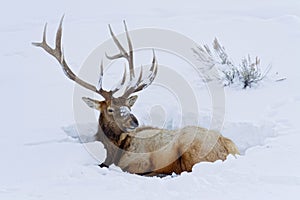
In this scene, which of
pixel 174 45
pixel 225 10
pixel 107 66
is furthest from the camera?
pixel 225 10

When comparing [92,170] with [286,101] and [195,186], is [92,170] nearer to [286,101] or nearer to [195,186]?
[195,186]

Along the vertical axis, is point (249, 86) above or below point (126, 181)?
above

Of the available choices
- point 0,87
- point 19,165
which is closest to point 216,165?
point 19,165

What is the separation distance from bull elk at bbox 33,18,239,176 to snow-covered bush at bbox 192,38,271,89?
60.4 inches

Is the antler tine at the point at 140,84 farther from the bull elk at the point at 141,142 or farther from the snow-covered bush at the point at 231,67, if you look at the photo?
the snow-covered bush at the point at 231,67

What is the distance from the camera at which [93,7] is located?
38.4ft

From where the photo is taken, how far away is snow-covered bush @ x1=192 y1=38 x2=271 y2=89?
7.51 meters

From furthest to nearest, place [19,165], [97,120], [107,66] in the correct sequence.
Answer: [107,66] < [97,120] < [19,165]

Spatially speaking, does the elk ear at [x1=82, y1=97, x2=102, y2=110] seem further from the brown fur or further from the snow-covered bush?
the snow-covered bush

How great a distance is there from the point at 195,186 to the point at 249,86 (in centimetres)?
309

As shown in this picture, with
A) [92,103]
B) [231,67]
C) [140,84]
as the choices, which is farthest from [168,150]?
[231,67]

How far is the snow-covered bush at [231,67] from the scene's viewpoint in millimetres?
7508

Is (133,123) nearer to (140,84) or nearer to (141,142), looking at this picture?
(141,142)

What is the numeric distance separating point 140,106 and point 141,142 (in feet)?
3.24
